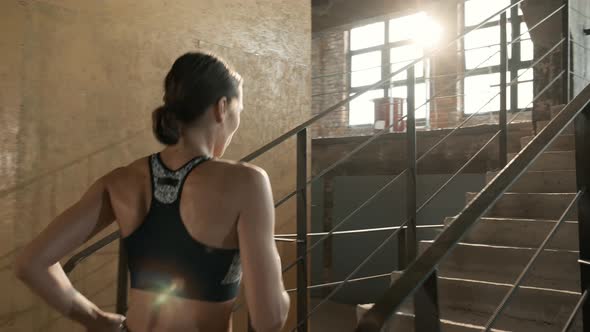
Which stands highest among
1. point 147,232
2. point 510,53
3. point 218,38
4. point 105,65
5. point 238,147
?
point 510,53

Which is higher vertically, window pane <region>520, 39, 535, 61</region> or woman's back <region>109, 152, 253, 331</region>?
window pane <region>520, 39, 535, 61</region>

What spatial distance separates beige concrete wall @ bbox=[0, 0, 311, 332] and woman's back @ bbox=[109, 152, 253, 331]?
175 cm

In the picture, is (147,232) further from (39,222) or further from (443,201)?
(443,201)

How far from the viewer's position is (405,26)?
28.3 feet

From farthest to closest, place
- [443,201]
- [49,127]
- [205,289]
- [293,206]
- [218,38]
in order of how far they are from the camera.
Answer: [443,201] → [293,206] → [218,38] → [49,127] → [205,289]

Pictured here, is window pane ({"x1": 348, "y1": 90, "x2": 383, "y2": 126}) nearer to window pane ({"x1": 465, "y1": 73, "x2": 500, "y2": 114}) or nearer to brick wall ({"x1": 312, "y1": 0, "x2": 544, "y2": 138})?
brick wall ({"x1": 312, "y1": 0, "x2": 544, "y2": 138})

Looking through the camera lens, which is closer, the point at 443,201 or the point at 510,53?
the point at 443,201

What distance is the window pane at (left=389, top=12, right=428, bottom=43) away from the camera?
847 cm

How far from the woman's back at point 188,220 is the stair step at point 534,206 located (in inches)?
90.7

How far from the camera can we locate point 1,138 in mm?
2482

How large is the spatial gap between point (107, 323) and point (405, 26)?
826 centimetres

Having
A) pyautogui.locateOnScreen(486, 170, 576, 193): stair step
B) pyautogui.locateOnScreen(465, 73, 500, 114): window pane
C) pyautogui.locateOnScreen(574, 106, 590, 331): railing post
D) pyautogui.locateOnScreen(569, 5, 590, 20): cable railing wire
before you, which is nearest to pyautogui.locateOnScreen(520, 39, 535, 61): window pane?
pyautogui.locateOnScreen(465, 73, 500, 114): window pane

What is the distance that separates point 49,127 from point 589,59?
14.0 feet

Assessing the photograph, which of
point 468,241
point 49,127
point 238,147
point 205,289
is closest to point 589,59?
point 468,241
